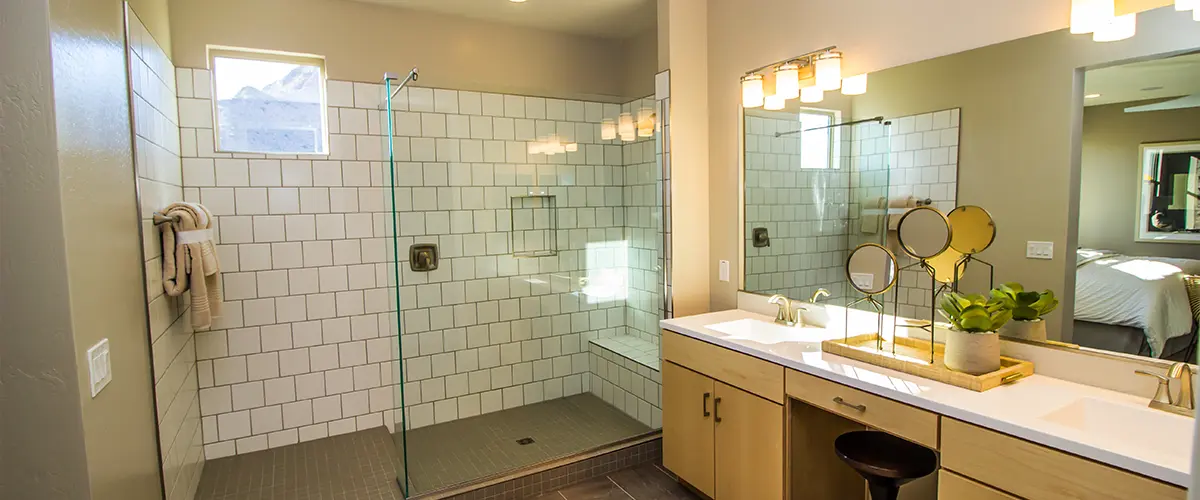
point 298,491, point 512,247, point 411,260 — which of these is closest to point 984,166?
point 512,247

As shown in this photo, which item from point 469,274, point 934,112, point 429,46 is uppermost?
point 429,46

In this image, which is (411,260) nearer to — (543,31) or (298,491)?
(298,491)

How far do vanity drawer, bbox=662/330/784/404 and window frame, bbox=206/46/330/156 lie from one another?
7.09ft

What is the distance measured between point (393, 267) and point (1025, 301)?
299 cm

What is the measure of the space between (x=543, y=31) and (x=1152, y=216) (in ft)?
10.3

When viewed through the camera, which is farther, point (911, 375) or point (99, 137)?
point (911, 375)

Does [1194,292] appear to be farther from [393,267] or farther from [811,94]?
[393,267]

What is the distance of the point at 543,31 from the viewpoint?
3748 mm

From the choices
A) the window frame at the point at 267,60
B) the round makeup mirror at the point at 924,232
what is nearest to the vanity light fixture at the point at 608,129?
the window frame at the point at 267,60

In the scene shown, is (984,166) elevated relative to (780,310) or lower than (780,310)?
elevated

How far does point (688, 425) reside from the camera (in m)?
2.61

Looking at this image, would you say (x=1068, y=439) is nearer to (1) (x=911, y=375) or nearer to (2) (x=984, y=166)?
(1) (x=911, y=375)

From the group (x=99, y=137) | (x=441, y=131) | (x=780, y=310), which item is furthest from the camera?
(x=441, y=131)

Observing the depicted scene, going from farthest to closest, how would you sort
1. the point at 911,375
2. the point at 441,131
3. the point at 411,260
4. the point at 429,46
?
the point at 429,46
the point at 441,131
the point at 411,260
the point at 911,375
